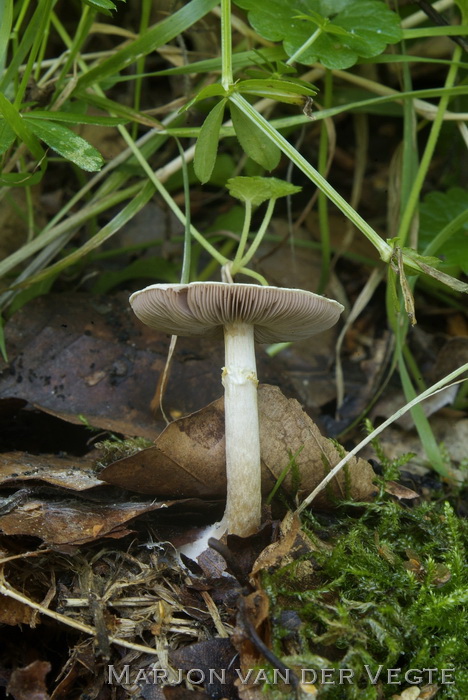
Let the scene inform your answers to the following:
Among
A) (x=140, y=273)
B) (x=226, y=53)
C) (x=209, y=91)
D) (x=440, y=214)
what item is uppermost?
(x=226, y=53)

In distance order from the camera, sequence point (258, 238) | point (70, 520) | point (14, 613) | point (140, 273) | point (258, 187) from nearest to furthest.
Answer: point (14, 613) → point (70, 520) → point (258, 187) → point (258, 238) → point (140, 273)

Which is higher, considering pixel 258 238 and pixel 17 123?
pixel 17 123

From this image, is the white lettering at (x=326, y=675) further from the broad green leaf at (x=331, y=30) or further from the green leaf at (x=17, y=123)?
the broad green leaf at (x=331, y=30)

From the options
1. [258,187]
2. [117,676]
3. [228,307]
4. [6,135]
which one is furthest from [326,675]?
[6,135]

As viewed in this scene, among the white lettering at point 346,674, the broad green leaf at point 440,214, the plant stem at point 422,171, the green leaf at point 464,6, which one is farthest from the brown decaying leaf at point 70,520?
the green leaf at point 464,6

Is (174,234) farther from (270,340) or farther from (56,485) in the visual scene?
(56,485)

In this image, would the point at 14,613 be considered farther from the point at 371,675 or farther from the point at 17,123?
the point at 17,123

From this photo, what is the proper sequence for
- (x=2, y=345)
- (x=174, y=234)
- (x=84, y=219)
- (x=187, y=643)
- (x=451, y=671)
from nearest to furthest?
(x=451, y=671) < (x=187, y=643) < (x=2, y=345) < (x=84, y=219) < (x=174, y=234)

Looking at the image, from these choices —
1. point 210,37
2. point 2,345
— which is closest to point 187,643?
point 2,345
